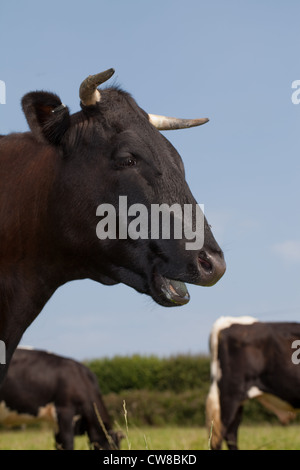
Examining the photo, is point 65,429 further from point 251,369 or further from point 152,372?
point 152,372

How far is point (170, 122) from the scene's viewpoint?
371 centimetres

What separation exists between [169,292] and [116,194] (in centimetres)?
57

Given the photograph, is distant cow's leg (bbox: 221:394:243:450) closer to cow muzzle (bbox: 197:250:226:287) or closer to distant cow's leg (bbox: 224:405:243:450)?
distant cow's leg (bbox: 224:405:243:450)

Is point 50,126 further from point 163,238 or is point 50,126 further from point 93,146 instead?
point 163,238

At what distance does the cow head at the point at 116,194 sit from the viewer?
9.70 ft

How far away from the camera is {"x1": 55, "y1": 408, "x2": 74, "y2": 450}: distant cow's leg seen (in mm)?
11562

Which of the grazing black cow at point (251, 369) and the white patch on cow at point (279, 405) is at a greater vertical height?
the grazing black cow at point (251, 369)

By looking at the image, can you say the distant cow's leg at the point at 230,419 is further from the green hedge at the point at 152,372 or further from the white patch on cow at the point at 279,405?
the green hedge at the point at 152,372

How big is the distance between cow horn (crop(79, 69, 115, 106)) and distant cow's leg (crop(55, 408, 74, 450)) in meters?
9.33

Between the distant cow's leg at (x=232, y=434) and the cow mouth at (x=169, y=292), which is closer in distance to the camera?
the cow mouth at (x=169, y=292)

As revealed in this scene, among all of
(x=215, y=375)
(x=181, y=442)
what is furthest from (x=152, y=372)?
(x=181, y=442)

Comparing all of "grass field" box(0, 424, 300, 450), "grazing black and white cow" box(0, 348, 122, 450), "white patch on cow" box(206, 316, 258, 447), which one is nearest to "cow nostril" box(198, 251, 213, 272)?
"grass field" box(0, 424, 300, 450)

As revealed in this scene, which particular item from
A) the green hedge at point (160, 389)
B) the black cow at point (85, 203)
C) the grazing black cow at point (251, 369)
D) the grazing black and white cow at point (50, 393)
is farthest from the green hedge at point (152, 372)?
the black cow at point (85, 203)

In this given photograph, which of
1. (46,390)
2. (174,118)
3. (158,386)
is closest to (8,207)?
(174,118)
